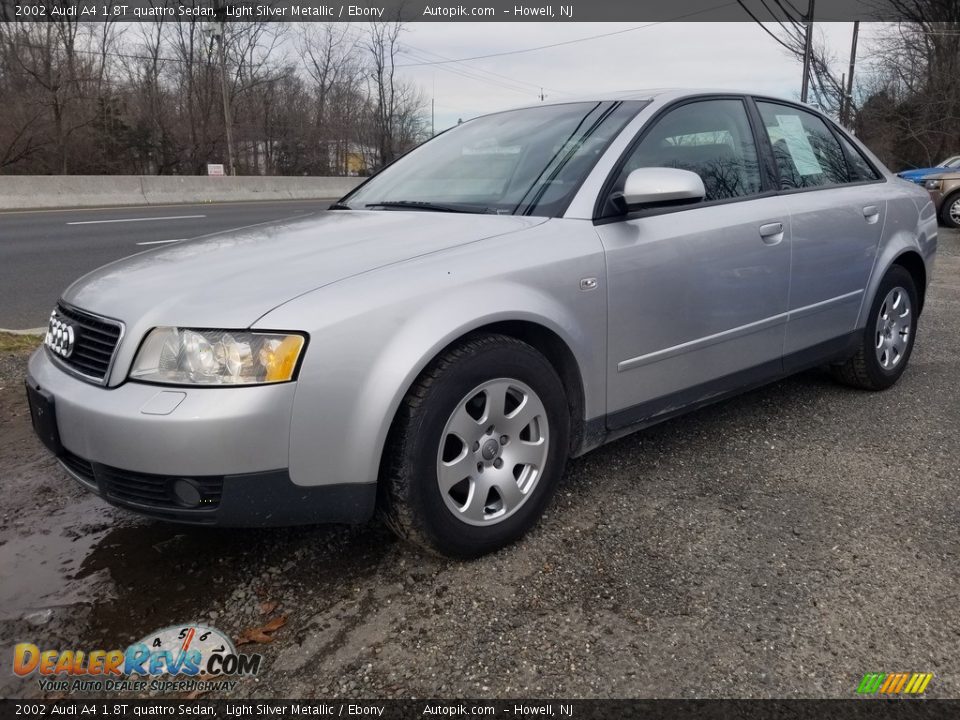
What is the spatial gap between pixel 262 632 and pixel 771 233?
8.49ft

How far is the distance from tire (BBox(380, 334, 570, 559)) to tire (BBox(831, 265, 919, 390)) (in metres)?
2.25

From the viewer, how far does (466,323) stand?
2.28 meters

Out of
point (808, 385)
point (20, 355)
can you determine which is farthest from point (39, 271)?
point (808, 385)

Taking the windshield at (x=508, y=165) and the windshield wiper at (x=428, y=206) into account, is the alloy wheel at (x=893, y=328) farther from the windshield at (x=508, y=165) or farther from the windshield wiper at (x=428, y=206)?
the windshield wiper at (x=428, y=206)

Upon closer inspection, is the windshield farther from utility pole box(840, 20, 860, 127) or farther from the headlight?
utility pole box(840, 20, 860, 127)

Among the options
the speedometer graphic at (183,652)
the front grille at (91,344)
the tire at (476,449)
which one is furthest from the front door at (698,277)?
the front grille at (91,344)

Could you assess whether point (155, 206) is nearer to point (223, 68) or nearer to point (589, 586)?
point (223, 68)

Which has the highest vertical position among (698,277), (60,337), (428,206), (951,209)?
(428,206)

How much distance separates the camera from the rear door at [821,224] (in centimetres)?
350

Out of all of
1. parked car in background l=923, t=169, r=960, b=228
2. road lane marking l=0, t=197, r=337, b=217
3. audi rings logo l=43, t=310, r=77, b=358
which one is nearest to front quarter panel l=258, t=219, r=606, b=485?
audi rings logo l=43, t=310, r=77, b=358

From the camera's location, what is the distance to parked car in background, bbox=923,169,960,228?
13422 mm

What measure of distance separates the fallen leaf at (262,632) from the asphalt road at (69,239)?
1.98 meters

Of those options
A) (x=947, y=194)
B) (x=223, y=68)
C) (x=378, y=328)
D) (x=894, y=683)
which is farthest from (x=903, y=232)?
(x=223, y=68)

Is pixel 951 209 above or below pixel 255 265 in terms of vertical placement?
below
